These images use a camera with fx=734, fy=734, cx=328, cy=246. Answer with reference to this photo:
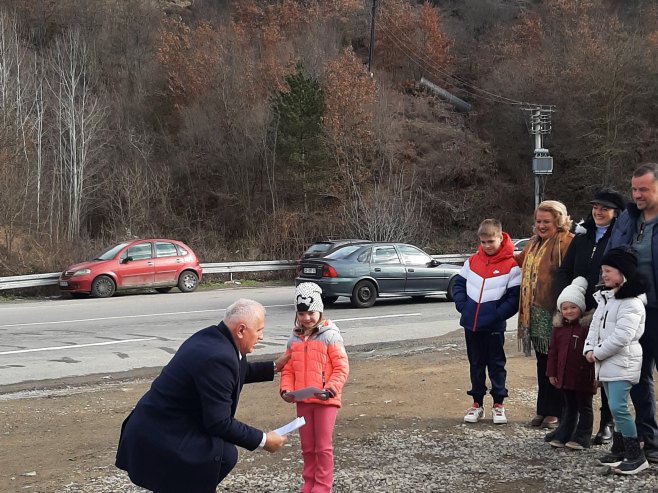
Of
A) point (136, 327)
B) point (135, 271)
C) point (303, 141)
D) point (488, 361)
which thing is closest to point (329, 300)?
point (136, 327)

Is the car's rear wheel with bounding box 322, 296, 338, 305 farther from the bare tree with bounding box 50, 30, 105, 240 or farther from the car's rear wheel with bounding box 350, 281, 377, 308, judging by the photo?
the bare tree with bounding box 50, 30, 105, 240

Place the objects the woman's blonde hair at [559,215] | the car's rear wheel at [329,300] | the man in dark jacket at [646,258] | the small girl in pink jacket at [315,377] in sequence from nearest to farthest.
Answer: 1. the small girl in pink jacket at [315,377]
2. the man in dark jacket at [646,258]
3. the woman's blonde hair at [559,215]
4. the car's rear wheel at [329,300]

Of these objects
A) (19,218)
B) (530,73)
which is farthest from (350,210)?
(530,73)

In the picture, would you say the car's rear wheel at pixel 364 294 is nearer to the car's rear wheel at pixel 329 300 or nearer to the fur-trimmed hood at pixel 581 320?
the car's rear wheel at pixel 329 300

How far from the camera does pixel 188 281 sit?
2191 centimetres

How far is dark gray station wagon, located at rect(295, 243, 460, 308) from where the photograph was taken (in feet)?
54.4

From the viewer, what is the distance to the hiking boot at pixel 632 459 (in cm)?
531

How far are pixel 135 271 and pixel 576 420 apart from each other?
1640 cm

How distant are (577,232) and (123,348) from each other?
7.54 metres

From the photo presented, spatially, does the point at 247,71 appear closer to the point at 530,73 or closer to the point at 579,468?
the point at 530,73

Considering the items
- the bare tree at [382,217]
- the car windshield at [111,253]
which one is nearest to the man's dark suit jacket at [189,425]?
the car windshield at [111,253]

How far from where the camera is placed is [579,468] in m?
5.51

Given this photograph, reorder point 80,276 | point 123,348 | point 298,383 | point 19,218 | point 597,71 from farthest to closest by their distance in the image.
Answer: point 597,71, point 19,218, point 80,276, point 123,348, point 298,383

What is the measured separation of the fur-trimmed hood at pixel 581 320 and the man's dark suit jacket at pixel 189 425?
3.17 m
